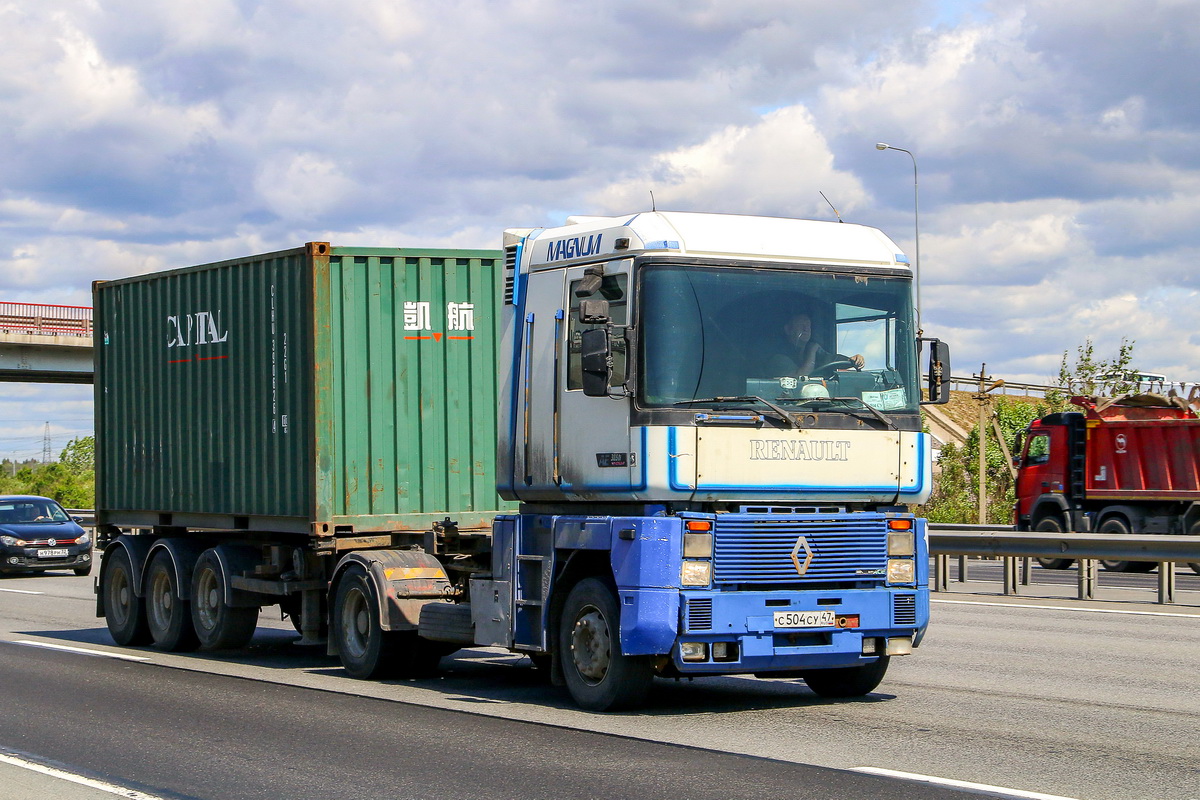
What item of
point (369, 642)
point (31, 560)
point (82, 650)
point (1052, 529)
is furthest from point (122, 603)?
point (1052, 529)

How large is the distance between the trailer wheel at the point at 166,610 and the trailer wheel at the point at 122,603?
0.49ft

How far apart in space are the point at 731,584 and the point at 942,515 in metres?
36.4

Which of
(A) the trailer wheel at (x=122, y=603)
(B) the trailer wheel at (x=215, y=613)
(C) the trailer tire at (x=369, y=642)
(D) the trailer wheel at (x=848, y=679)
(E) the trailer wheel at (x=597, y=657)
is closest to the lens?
(E) the trailer wheel at (x=597, y=657)

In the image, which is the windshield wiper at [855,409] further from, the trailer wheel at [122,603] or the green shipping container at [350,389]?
the trailer wheel at [122,603]

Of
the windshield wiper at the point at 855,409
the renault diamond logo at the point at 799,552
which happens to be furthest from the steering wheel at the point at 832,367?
the renault diamond logo at the point at 799,552

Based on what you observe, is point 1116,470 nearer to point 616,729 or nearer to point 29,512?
point 29,512

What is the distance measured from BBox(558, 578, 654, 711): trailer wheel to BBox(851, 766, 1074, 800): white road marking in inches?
81.7

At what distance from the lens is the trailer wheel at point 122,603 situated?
15172 mm

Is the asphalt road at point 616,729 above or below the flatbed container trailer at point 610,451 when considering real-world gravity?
below

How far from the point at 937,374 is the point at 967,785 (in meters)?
3.53

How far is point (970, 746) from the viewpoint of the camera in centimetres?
823

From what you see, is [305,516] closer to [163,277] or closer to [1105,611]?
[163,277]

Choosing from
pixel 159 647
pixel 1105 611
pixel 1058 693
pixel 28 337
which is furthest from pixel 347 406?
pixel 28 337

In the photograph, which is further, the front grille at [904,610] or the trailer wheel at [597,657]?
the front grille at [904,610]
